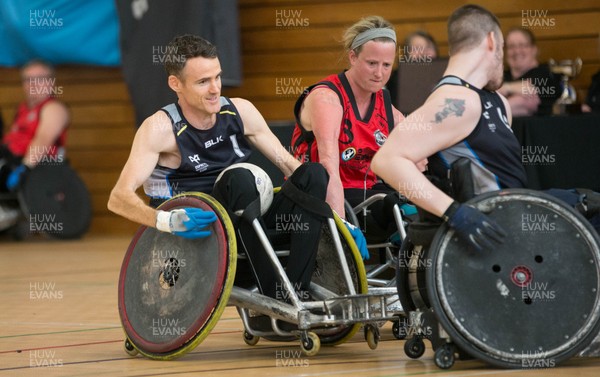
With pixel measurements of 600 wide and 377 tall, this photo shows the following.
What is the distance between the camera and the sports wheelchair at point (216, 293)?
3.95 metres

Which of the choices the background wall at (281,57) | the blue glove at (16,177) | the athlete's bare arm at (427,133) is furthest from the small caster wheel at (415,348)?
the blue glove at (16,177)

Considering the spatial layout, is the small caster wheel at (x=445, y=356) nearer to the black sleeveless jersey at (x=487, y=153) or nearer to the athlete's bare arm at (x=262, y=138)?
the black sleeveless jersey at (x=487, y=153)

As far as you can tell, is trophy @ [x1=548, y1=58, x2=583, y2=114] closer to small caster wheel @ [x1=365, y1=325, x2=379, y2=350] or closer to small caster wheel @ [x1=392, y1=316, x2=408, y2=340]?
small caster wheel @ [x1=392, y1=316, x2=408, y2=340]

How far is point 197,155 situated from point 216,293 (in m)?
0.75

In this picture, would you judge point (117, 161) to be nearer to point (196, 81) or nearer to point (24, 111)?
point (24, 111)

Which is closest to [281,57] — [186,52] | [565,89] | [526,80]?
[526,80]

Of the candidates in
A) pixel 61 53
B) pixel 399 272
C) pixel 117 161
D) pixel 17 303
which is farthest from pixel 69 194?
pixel 399 272

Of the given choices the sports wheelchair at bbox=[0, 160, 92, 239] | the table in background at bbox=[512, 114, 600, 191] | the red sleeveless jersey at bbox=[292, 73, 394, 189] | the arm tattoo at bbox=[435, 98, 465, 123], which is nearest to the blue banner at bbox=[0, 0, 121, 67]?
the sports wheelchair at bbox=[0, 160, 92, 239]

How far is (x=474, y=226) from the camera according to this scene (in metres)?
3.55

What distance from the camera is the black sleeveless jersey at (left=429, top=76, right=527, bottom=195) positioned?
376 centimetres

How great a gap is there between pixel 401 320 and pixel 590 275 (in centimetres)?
124

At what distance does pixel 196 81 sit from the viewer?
440 centimetres

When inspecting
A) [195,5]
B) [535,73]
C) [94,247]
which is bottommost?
[94,247]

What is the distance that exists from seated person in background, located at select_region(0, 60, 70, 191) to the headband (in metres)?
6.29
